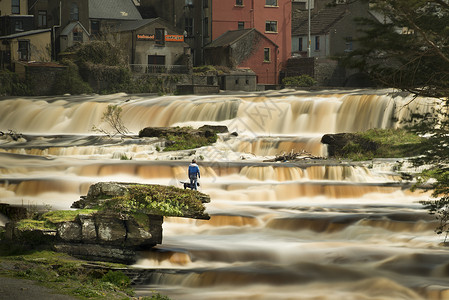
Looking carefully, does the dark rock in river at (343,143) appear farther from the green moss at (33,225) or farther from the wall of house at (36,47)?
the wall of house at (36,47)

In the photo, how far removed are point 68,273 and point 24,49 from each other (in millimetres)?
56198

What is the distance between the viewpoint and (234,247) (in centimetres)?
1994

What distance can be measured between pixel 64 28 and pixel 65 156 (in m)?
39.4

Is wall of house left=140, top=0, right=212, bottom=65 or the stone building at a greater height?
wall of house left=140, top=0, right=212, bottom=65

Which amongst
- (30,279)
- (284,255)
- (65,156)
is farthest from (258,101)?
(30,279)

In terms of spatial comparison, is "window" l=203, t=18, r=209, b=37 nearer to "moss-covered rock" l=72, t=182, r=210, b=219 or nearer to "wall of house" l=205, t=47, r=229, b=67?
"wall of house" l=205, t=47, r=229, b=67

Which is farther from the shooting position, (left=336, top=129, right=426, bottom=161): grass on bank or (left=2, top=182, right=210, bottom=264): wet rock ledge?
(left=336, top=129, right=426, bottom=161): grass on bank

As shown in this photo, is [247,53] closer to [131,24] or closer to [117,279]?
[131,24]

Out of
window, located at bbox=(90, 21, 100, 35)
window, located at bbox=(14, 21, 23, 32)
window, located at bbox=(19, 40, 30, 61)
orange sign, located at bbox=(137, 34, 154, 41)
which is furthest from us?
window, located at bbox=(14, 21, 23, 32)

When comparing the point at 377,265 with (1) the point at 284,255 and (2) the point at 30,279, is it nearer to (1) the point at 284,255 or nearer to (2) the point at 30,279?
(1) the point at 284,255

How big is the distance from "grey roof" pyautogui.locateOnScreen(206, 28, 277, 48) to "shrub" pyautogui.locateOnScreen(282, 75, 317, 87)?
5.66 m

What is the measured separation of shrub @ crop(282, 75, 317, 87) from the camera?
68.6 metres

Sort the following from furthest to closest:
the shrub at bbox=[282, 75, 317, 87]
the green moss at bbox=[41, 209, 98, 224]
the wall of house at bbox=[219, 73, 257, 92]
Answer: the shrub at bbox=[282, 75, 317, 87] → the wall of house at bbox=[219, 73, 257, 92] → the green moss at bbox=[41, 209, 98, 224]

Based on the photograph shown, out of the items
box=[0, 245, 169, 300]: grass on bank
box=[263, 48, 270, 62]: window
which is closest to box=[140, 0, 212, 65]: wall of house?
box=[263, 48, 270, 62]: window
